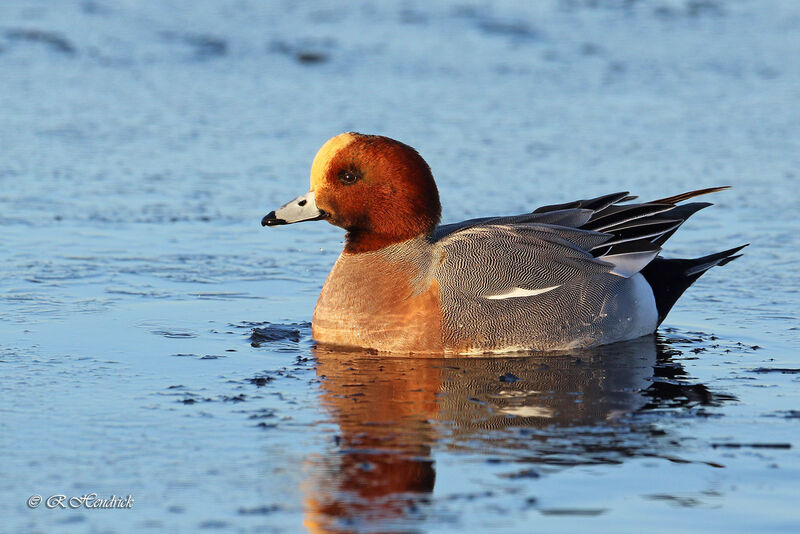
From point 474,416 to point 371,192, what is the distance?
6.38ft

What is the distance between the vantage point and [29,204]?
10.1 meters

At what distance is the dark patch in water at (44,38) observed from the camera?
51.3ft

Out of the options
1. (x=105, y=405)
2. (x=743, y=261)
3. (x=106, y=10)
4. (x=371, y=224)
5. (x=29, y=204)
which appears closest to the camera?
(x=105, y=405)

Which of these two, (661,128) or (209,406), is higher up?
(661,128)

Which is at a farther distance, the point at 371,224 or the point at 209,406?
the point at 371,224

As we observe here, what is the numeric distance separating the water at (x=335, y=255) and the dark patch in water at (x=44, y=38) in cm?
3

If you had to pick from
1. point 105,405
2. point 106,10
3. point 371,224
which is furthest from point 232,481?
point 106,10

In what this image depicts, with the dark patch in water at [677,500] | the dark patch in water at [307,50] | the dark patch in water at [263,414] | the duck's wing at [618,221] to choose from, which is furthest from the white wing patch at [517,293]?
the dark patch in water at [307,50]

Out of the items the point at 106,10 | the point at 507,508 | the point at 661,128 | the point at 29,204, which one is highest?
the point at 106,10

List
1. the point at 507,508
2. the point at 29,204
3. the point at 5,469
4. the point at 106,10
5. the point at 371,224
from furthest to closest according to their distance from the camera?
1. the point at 106,10
2. the point at 29,204
3. the point at 371,224
4. the point at 5,469
5. the point at 507,508

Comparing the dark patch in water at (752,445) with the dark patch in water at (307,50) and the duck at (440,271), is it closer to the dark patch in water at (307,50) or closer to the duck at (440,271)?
the duck at (440,271)

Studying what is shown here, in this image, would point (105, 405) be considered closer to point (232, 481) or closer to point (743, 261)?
point (232, 481)

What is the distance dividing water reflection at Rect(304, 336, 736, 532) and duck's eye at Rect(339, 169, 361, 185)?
100 cm

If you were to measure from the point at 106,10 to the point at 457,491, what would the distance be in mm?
13946
